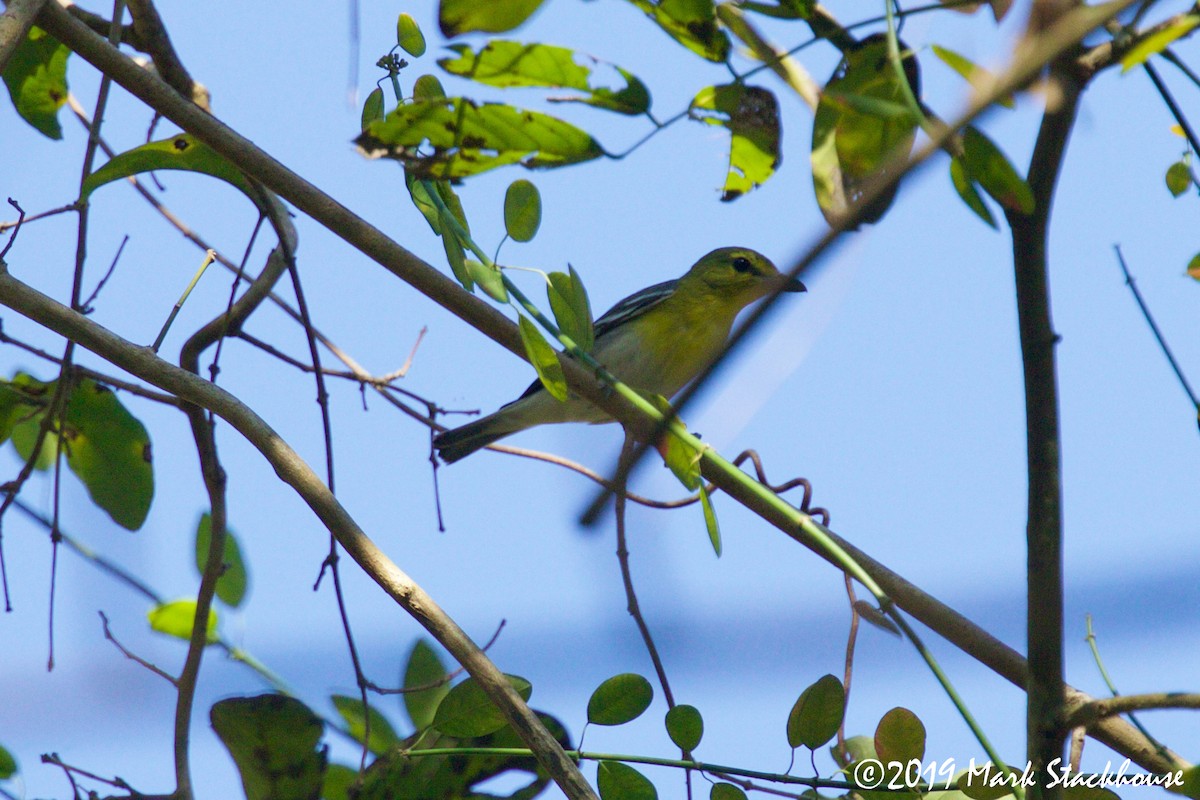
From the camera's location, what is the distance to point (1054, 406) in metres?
1.53

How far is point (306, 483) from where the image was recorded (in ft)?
7.90

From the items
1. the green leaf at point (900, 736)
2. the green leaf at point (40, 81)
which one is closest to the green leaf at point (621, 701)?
the green leaf at point (900, 736)

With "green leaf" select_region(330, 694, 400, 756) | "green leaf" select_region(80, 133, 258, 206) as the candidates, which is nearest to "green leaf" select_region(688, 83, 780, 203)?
"green leaf" select_region(80, 133, 258, 206)

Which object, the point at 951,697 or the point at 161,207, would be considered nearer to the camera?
the point at 951,697

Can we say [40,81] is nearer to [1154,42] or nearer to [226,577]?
[226,577]

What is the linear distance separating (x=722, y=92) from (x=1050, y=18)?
0.85m

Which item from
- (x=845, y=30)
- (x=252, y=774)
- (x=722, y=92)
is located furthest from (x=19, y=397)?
(x=845, y=30)

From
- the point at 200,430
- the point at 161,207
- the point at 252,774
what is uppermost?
the point at 161,207

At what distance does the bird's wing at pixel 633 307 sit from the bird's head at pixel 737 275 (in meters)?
0.16

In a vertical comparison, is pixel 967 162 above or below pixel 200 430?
below

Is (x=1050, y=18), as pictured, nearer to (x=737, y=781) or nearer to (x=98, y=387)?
(x=737, y=781)

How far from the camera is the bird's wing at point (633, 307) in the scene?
643 cm

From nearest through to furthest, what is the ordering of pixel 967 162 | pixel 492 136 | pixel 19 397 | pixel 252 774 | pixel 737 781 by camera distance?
pixel 967 162, pixel 492 136, pixel 737 781, pixel 252 774, pixel 19 397

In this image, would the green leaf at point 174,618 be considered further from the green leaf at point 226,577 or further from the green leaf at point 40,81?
the green leaf at point 40,81
